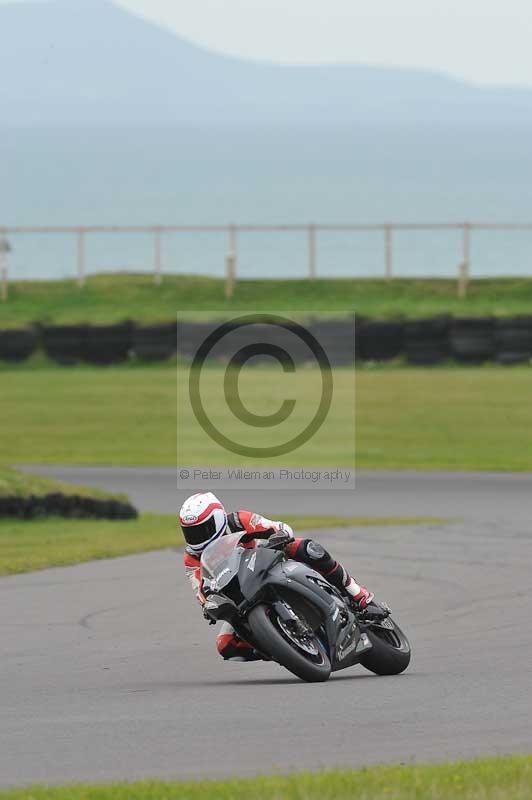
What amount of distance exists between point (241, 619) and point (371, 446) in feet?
61.4

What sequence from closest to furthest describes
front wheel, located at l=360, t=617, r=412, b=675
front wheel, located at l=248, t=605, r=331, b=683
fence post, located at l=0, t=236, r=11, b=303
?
1. front wheel, located at l=248, t=605, r=331, b=683
2. front wheel, located at l=360, t=617, r=412, b=675
3. fence post, located at l=0, t=236, r=11, b=303

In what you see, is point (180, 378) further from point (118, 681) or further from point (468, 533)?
point (118, 681)

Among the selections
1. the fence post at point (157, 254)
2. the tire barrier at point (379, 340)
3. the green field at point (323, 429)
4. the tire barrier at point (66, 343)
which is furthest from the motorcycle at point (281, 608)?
the fence post at point (157, 254)

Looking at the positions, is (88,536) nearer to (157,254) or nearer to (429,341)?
(429,341)

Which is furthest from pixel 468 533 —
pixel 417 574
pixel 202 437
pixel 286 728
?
pixel 202 437

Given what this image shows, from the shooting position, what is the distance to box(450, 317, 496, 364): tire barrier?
34594mm

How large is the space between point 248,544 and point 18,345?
2934 centimetres

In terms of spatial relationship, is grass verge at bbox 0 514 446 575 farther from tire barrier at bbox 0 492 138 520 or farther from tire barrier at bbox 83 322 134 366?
tire barrier at bbox 83 322 134 366

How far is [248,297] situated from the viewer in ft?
145

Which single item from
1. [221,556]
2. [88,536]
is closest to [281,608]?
[221,556]

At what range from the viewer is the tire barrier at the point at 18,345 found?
3706cm

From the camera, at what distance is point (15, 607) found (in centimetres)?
1173

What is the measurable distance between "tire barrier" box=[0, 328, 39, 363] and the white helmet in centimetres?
2929

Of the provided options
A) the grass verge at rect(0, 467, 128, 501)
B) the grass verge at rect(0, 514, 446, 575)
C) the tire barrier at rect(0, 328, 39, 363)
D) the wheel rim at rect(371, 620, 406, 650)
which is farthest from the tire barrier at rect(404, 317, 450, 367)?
the wheel rim at rect(371, 620, 406, 650)
